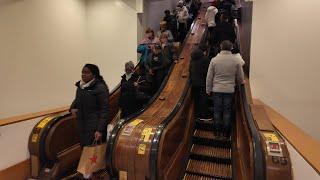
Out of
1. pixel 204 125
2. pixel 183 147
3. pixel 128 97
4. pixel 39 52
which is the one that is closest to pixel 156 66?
pixel 128 97

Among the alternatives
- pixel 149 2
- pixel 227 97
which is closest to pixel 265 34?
pixel 227 97

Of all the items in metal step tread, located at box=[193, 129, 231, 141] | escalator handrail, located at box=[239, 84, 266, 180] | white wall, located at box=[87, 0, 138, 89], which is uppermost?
white wall, located at box=[87, 0, 138, 89]

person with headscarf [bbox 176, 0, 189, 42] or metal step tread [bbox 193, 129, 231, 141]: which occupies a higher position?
person with headscarf [bbox 176, 0, 189, 42]

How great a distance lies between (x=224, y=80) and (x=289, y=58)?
4.85 feet

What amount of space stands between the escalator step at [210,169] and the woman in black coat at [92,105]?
4.36ft

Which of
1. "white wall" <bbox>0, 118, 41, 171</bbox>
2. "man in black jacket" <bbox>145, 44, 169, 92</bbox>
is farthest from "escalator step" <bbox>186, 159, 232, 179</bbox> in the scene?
"white wall" <bbox>0, 118, 41, 171</bbox>

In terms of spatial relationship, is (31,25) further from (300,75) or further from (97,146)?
(300,75)

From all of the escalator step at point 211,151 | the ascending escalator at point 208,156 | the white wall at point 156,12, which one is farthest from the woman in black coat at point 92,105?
the white wall at point 156,12

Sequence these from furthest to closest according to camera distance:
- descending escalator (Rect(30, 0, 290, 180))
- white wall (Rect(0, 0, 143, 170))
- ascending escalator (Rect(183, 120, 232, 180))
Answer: white wall (Rect(0, 0, 143, 170))
ascending escalator (Rect(183, 120, 232, 180))
descending escalator (Rect(30, 0, 290, 180))

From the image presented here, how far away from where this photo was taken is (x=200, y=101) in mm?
4574

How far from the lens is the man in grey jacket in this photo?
3.84 metres

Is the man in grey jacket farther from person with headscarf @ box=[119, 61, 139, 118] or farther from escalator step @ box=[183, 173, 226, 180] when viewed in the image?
person with headscarf @ box=[119, 61, 139, 118]

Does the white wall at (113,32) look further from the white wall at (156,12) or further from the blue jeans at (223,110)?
the blue jeans at (223,110)

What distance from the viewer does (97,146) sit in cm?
307
